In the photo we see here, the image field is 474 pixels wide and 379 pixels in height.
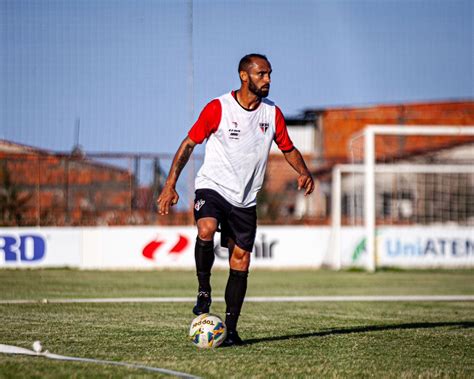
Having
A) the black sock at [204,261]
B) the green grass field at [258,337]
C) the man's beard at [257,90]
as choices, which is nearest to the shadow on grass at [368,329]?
the green grass field at [258,337]

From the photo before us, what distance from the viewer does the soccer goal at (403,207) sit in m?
22.6

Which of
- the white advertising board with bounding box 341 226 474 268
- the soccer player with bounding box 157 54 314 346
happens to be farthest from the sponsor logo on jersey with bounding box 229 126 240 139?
the white advertising board with bounding box 341 226 474 268

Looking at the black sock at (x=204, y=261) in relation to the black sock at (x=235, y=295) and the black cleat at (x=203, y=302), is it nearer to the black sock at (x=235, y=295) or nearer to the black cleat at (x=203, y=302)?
the black cleat at (x=203, y=302)

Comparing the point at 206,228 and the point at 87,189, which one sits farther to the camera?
the point at 87,189

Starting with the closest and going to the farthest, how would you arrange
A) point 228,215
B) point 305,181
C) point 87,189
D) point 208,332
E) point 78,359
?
point 78,359 → point 208,332 → point 228,215 → point 305,181 → point 87,189

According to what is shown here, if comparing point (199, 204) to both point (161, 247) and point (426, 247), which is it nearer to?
point (161, 247)

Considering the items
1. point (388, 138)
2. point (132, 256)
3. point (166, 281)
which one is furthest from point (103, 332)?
point (388, 138)

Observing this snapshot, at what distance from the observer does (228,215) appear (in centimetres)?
734

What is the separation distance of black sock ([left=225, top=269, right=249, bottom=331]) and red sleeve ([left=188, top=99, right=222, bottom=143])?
112cm

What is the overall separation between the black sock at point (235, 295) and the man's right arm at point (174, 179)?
0.77 metres

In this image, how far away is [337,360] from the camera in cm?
642

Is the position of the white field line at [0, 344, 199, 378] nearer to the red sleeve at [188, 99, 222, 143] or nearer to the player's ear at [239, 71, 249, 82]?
the red sleeve at [188, 99, 222, 143]

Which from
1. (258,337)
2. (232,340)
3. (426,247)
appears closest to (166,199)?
(232,340)

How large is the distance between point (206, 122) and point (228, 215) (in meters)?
0.75
